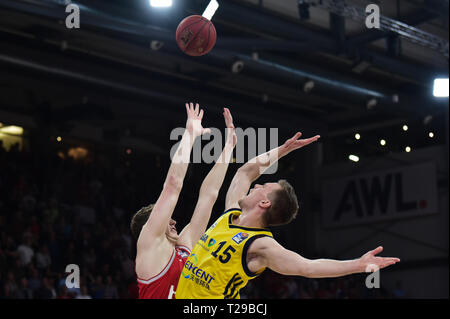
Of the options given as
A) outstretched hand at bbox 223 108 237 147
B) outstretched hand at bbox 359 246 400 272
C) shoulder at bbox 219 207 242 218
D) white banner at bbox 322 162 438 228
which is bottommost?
outstretched hand at bbox 359 246 400 272

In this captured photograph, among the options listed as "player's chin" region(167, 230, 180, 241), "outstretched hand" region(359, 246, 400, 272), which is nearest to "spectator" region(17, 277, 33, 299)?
"player's chin" region(167, 230, 180, 241)

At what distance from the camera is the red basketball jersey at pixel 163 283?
5.20 m

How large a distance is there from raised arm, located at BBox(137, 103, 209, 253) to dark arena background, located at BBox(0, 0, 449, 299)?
26.7ft

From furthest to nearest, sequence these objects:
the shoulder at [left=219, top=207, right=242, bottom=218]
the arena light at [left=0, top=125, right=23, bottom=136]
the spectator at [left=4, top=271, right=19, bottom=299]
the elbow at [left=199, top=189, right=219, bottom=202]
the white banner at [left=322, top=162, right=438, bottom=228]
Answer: the white banner at [left=322, top=162, right=438, bottom=228] → the arena light at [left=0, top=125, right=23, bottom=136] → the spectator at [left=4, top=271, right=19, bottom=299] → the elbow at [left=199, top=189, right=219, bottom=202] → the shoulder at [left=219, top=207, right=242, bottom=218]

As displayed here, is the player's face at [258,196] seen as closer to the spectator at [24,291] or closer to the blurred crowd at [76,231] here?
the blurred crowd at [76,231]

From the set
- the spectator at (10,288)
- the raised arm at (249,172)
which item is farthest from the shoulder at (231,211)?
the spectator at (10,288)

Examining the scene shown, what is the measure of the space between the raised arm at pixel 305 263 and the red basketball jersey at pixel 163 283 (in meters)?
0.81

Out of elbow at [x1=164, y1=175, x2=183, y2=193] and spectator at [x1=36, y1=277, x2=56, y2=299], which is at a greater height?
elbow at [x1=164, y1=175, x2=183, y2=193]

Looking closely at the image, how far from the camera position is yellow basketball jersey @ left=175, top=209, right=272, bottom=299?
4.69 meters

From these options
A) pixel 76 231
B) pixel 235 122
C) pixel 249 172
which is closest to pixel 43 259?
pixel 76 231

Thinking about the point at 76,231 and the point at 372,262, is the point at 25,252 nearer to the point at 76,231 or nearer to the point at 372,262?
the point at 76,231

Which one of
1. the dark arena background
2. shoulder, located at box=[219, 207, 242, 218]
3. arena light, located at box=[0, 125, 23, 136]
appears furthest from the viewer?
arena light, located at box=[0, 125, 23, 136]

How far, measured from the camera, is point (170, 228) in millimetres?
5578

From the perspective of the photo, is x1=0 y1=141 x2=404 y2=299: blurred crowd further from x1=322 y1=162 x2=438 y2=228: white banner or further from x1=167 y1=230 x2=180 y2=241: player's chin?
x1=167 y1=230 x2=180 y2=241: player's chin
